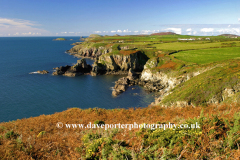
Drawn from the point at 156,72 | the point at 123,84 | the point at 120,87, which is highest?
the point at 156,72

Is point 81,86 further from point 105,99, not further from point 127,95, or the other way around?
point 127,95

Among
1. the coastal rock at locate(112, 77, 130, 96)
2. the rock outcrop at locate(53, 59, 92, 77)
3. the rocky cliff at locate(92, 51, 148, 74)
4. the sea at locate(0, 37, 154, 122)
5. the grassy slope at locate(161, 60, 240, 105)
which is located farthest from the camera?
the rocky cliff at locate(92, 51, 148, 74)

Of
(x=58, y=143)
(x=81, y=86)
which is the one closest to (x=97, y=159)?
(x=58, y=143)

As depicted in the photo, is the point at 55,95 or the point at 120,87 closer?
Result: the point at 55,95

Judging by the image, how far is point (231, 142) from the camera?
22.4 feet

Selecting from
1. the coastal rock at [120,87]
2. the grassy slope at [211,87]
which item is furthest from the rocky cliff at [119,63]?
the grassy slope at [211,87]

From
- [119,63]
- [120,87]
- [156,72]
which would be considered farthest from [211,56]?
[119,63]

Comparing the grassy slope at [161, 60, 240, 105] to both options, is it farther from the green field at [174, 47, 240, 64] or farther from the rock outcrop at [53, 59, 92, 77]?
the rock outcrop at [53, 59, 92, 77]

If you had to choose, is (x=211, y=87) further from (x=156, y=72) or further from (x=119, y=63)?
(x=119, y=63)

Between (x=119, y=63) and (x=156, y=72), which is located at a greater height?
(x=119, y=63)

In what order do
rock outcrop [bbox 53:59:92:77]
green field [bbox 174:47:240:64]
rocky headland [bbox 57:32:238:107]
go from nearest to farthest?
rocky headland [bbox 57:32:238:107] → green field [bbox 174:47:240:64] → rock outcrop [bbox 53:59:92:77]

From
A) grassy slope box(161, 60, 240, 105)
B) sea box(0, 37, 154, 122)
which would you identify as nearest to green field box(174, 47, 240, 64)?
sea box(0, 37, 154, 122)

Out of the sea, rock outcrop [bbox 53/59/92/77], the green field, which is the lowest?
the sea

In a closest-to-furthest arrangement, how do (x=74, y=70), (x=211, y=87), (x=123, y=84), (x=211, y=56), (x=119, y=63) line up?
(x=211, y=87) → (x=123, y=84) → (x=211, y=56) → (x=74, y=70) → (x=119, y=63)
